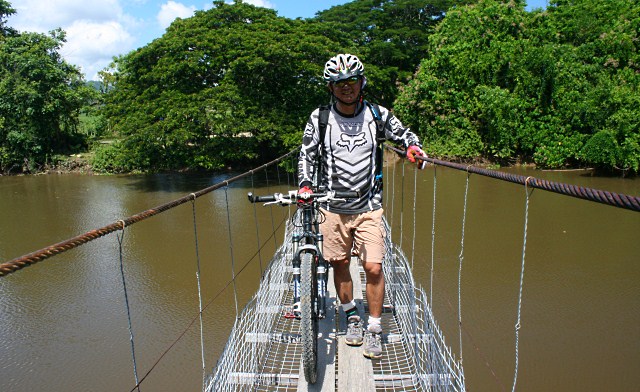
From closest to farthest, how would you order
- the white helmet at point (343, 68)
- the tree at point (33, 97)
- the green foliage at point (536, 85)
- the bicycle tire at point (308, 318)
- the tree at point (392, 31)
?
the bicycle tire at point (308, 318), the white helmet at point (343, 68), the green foliage at point (536, 85), the tree at point (33, 97), the tree at point (392, 31)

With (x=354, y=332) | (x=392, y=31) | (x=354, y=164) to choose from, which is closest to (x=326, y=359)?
(x=354, y=332)

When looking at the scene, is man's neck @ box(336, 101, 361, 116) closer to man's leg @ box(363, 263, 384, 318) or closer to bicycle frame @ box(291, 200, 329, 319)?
bicycle frame @ box(291, 200, 329, 319)

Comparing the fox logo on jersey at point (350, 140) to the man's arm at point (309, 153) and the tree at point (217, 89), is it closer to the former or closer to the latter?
the man's arm at point (309, 153)

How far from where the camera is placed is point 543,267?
15.0 feet

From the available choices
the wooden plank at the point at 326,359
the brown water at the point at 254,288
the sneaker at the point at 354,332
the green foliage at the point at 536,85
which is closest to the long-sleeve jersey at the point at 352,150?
the sneaker at the point at 354,332

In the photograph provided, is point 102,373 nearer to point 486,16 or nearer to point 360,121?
point 360,121

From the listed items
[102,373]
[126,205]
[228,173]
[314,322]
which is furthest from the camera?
[228,173]

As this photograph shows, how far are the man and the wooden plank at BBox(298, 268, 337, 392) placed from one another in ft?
0.51

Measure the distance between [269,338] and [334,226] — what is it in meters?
0.68

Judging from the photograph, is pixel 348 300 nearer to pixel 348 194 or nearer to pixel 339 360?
pixel 339 360

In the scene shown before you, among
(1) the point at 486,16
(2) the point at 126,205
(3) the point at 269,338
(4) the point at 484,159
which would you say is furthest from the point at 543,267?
(1) the point at 486,16

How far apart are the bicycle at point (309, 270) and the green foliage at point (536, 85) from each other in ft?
29.4

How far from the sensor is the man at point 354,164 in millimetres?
1827

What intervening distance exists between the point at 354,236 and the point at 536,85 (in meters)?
10.4
